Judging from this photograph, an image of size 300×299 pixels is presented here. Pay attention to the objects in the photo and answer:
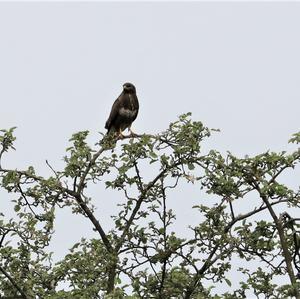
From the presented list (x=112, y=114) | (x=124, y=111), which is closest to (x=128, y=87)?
(x=124, y=111)

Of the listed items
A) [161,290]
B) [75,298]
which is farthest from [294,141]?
[75,298]

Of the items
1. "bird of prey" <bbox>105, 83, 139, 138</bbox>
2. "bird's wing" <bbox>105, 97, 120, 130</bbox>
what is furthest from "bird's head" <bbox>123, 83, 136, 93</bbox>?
"bird's wing" <bbox>105, 97, 120, 130</bbox>

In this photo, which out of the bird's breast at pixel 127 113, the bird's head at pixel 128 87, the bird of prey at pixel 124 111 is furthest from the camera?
the bird's head at pixel 128 87

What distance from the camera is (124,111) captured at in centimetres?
1619

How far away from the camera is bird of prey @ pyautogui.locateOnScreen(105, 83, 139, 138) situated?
629 inches

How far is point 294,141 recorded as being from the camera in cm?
969

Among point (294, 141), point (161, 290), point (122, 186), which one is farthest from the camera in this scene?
point (122, 186)

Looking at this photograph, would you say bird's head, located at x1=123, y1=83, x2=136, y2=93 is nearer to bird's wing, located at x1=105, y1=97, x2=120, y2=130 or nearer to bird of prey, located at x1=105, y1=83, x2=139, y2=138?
bird of prey, located at x1=105, y1=83, x2=139, y2=138

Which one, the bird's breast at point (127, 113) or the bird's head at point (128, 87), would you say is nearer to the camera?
the bird's breast at point (127, 113)

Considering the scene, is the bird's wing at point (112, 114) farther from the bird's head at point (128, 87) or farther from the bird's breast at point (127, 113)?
the bird's head at point (128, 87)

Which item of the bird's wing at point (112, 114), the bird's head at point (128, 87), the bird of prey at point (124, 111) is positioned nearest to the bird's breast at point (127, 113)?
the bird of prey at point (124, 111)

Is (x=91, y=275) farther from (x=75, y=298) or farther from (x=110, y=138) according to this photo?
(x=110, y=138)

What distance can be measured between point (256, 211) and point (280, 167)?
68 cm

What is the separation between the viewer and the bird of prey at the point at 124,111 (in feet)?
52.4
